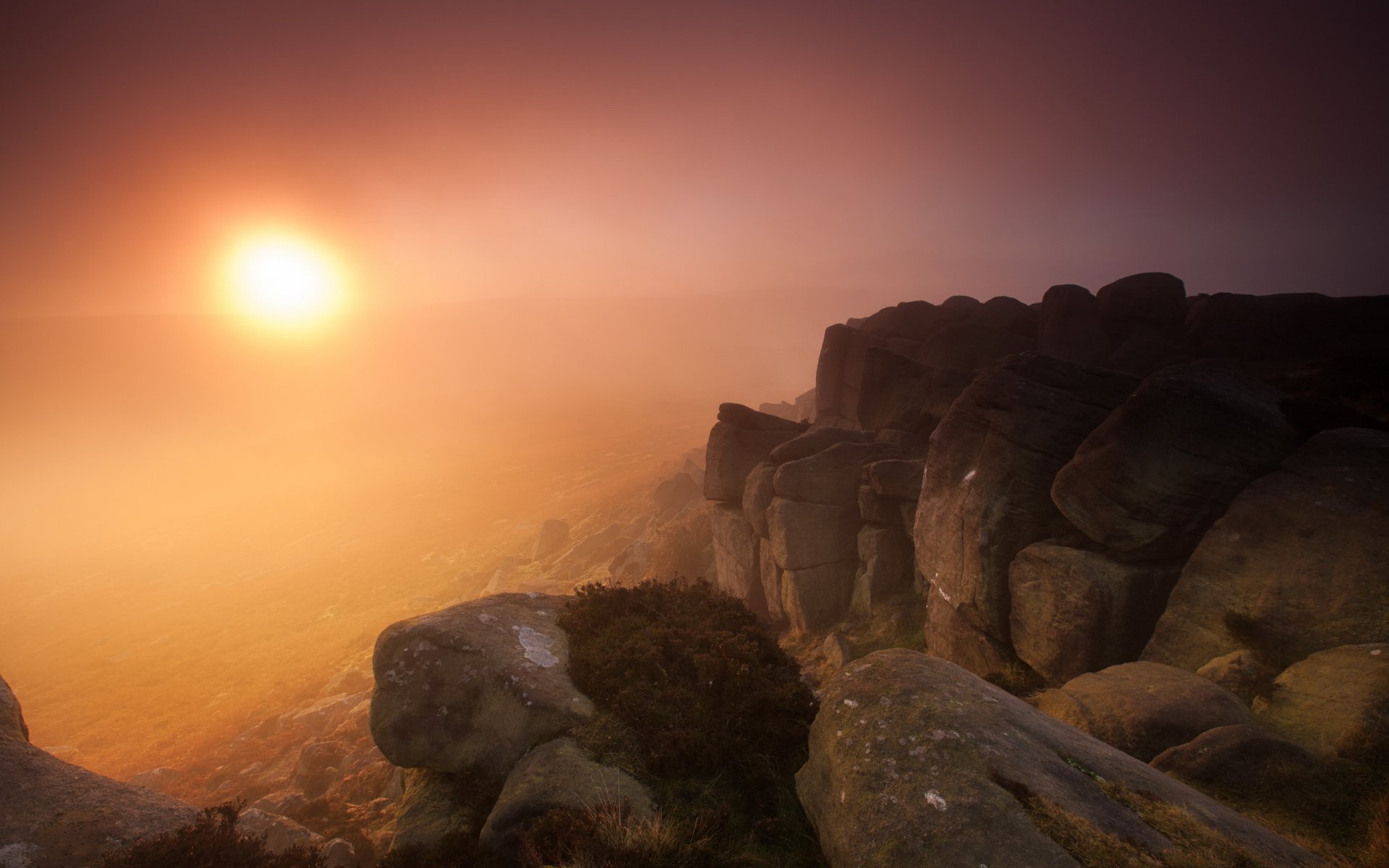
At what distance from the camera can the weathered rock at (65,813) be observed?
22.3ft

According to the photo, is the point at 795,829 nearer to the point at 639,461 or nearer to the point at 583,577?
the point at 583,577

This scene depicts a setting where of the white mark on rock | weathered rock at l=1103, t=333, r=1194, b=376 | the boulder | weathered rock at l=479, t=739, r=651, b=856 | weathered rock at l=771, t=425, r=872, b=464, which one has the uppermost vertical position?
weathered rock at l=1103, t=333, r=1194, b=376

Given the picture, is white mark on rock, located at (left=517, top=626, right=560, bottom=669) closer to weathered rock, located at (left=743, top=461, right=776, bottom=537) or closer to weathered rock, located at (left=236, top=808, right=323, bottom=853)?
weathered rock, located at (left=236, top=808, right=323, bottom=853)

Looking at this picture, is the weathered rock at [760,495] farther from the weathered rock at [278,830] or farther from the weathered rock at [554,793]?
the weathered rock at [278,830]

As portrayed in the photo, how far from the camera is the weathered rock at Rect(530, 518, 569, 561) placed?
157 ft

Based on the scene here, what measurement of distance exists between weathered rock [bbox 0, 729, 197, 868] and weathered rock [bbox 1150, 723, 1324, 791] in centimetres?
1609

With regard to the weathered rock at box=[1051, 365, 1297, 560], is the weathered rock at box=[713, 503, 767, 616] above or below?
below

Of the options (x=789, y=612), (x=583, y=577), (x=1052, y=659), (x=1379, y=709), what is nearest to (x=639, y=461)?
(x=583, y=577)

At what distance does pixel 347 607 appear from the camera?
42781mm

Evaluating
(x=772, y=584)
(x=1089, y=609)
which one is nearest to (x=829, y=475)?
(x=772, y=584)

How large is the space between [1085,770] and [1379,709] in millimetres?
6198

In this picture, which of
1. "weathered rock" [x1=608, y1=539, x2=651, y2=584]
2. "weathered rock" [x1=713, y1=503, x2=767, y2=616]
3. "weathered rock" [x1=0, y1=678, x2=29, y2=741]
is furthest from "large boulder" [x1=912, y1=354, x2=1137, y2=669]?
"weathered rock" [x1=608, y1=539, x2=651, y2=584]

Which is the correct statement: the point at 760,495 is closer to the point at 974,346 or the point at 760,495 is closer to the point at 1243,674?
the point at 974,346

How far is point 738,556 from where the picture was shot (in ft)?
88.2
